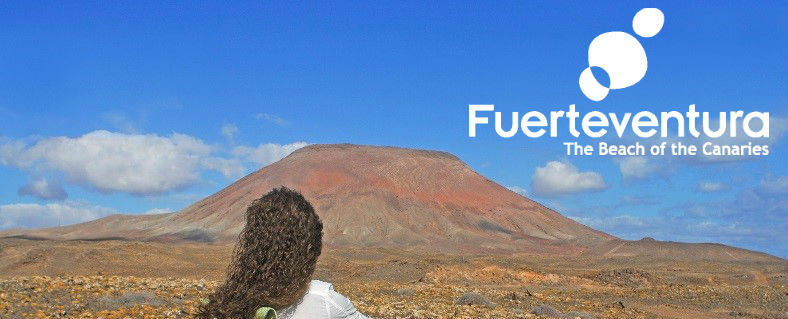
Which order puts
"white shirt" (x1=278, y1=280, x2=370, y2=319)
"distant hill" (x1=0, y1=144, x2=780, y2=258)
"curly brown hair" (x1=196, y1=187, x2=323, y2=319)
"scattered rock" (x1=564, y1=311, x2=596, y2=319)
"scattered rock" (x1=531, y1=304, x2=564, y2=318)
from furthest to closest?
"distant hill" (x1=0, y1=144, x2=780, y2=258) < "scattered rock" (x1=531, y1=304, x2=564, y2=318) < "scattered rock" (x1=564, y1=311, x2=596, y2=319) < "white shirt" (x1=278, y1=280, x2=370, y2=319) < "curly brown hair" (x1=196, y1=187, x2=323, y2=319)

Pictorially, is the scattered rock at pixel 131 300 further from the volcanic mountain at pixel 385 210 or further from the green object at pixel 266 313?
the volcanic mountain at pixel 385 210

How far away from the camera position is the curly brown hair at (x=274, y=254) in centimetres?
421

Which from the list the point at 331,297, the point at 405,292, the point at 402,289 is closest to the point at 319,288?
the point at 331,297

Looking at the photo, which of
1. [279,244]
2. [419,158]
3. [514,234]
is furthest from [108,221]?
[279,244]

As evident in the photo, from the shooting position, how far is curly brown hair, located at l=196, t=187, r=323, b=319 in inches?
166

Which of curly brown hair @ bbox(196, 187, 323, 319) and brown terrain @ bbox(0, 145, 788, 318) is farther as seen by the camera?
brown terrain @ bbox(0, 145, 788, 318)

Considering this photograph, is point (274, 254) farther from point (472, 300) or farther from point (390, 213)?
point (390, 213)

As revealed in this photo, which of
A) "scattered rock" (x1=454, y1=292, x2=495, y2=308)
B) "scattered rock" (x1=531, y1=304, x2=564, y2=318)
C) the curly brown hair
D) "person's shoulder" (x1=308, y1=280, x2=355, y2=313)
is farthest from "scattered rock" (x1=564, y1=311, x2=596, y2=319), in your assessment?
the curly brown hair

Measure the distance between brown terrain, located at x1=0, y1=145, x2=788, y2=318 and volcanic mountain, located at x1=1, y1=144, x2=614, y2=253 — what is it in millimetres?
269

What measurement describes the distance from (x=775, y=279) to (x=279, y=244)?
152 feet

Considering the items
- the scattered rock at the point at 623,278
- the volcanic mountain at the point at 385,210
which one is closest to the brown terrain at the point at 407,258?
the scattered rock at the point at 623,278

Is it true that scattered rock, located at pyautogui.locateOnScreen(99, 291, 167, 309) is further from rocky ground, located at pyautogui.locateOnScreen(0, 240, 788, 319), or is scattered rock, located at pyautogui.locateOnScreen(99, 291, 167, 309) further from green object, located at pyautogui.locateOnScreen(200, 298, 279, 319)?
green object, located at pyautogui.locateOnScreen(200, 298, 279, 319)

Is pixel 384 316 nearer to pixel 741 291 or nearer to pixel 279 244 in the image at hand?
pixel 279 244

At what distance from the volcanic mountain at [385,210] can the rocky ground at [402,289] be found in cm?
3553
